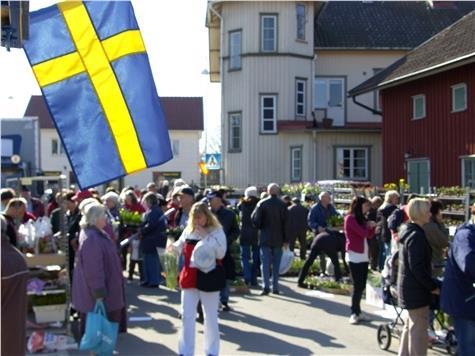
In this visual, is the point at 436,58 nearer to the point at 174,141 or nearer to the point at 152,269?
the point at 152,269

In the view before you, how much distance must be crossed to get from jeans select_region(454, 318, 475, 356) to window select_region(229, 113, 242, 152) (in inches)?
1125

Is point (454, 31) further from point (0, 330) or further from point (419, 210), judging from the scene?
point (0, 330)

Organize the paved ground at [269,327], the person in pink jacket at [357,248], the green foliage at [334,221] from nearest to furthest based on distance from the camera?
the paved ground at [269,327]
the person in pink jacket at [357,248]
the green foliage at [334,221]

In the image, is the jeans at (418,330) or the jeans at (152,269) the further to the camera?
the jeans at (152,269)

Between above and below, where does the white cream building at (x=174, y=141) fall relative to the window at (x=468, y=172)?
above

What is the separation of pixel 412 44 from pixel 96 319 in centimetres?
3267

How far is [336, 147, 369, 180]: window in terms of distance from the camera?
34469 mm

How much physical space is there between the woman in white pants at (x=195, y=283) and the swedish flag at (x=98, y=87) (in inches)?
38.7

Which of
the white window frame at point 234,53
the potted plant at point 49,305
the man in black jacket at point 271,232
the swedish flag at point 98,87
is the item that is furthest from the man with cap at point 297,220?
the white window frame at point 234,53

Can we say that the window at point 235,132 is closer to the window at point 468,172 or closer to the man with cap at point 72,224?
the window at point 468,172

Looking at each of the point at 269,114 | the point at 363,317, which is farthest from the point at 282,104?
→ the point at 363,317

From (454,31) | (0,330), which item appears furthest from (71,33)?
(454,31)

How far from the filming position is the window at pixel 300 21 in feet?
116

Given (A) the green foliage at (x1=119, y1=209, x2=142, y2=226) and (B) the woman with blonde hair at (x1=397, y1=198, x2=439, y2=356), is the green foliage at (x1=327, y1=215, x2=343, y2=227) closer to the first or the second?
(A) the green foliage at (x1=119, y1=209, x2=142, y2=226)
